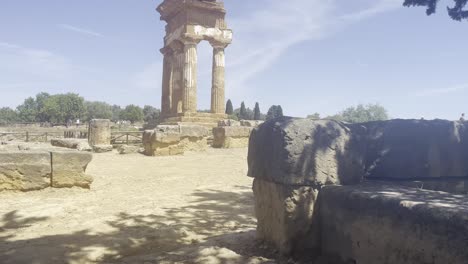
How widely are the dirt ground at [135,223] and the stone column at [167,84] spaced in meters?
18.4

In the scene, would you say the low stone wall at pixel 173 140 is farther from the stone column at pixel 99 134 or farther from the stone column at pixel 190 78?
the stone column at pixel 190 78

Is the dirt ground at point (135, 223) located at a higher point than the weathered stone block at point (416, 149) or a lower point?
lower

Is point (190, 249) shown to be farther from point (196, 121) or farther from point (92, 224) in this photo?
point (196, 121)

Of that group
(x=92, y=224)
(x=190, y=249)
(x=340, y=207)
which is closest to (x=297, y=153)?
(x=340, y=207)

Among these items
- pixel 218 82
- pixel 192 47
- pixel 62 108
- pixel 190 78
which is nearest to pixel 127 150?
pixel 190 78

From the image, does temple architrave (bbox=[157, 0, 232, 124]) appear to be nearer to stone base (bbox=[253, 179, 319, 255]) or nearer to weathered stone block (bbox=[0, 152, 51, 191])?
weathered stone block (bbox=[0, 152, 51, 191])

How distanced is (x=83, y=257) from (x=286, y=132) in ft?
6.85

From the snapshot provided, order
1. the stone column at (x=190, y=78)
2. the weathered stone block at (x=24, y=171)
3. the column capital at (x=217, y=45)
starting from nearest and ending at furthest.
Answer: the weathered stone block at (x=24, y=171) < the stone column at (x=190, y=78) < the column capital at (x=217, y=45)

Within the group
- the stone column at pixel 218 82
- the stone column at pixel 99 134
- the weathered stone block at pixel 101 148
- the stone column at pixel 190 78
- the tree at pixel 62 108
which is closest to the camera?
Answer: the weathered stone block at pixel 101 148

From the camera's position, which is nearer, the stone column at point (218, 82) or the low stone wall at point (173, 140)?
the low stone wall at point (173, 140)

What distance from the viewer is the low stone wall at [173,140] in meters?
12.8

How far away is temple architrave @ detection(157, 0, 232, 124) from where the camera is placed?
2197cm

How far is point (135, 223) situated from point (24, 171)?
8.90 ft

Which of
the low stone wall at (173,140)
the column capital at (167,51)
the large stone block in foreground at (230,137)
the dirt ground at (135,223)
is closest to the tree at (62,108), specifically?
the column capital at (167,51)
